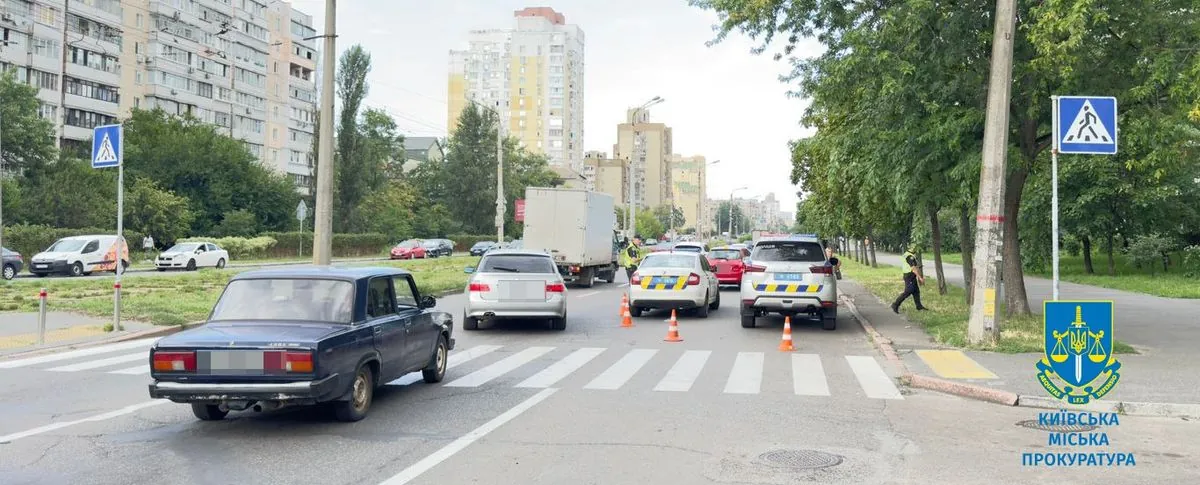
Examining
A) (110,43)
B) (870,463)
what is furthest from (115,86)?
(870,463)

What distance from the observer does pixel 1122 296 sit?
26.4 metres

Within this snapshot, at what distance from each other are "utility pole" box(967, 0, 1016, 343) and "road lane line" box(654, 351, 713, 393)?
4167 millimetres

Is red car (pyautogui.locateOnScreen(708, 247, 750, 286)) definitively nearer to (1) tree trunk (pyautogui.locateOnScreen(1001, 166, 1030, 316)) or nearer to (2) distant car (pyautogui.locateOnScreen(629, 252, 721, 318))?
(2) distant car (pyautogui.locateOnScreen(629, 252, 721, 318))

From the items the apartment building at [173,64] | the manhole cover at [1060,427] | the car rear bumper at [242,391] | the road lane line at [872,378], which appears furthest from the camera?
the apartment building at [173,64]

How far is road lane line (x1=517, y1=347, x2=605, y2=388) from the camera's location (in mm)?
10938

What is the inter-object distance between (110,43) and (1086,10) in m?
74.1

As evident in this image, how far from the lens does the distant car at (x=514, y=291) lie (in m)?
16.4

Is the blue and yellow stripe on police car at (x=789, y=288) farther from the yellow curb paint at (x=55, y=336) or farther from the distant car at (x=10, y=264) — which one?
the distant car at (x=10, y=264)

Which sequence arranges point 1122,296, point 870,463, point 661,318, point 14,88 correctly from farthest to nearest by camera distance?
point 14,88 → point 1122,296 → point 661,318 → point 870,463

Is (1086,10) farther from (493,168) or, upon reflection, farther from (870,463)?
(493,168)

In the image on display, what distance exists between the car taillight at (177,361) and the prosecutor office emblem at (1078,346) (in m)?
7.83

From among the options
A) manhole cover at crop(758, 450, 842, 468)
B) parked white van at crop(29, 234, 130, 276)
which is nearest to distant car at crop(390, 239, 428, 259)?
parked white van at crop(29, 234, 130, 276)

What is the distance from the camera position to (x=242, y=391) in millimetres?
7516

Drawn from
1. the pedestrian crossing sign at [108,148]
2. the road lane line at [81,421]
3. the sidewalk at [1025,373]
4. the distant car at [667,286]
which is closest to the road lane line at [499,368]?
the road lane line at [81,421]
